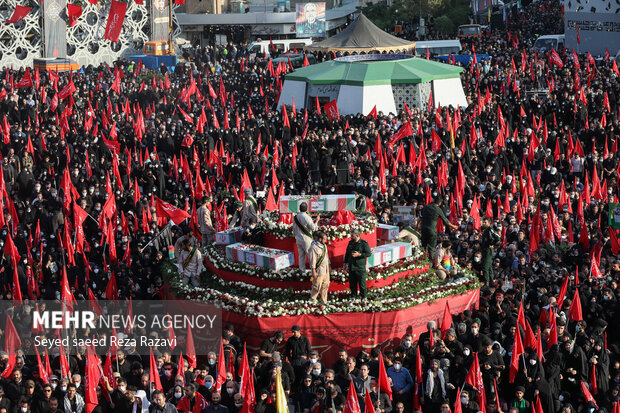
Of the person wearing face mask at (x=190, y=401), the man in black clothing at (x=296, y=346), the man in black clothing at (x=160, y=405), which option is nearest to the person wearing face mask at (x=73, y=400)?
the man in black clothing at (x=160, y=405)

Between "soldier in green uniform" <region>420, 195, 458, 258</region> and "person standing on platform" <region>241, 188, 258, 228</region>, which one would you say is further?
"soldier in green uniform" <region>420, 195, 458, 258</region>

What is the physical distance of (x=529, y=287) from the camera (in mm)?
16172

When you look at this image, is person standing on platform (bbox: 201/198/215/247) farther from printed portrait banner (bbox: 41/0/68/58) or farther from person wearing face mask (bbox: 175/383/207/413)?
printed portrait banner (bbox: 41/0/68/58)

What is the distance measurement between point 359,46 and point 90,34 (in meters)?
11.6

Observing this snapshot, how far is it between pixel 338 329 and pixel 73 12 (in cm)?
3322

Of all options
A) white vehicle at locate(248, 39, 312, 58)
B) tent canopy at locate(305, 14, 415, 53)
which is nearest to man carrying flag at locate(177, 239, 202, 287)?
tent canopy at locate(305, 14, 415, 53)

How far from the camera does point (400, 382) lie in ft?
43.7

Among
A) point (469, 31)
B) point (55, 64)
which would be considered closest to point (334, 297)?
point (55, 64)

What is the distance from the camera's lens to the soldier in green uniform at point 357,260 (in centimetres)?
1503

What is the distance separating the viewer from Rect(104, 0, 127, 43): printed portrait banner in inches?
1732

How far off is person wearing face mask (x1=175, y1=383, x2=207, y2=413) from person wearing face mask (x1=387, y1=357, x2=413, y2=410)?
218 centimetres

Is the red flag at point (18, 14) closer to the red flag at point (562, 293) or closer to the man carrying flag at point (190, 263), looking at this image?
the man carrying flag at point (190, 263)

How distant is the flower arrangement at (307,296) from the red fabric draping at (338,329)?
0.08 meters

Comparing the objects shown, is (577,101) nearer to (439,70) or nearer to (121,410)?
(439,70)
